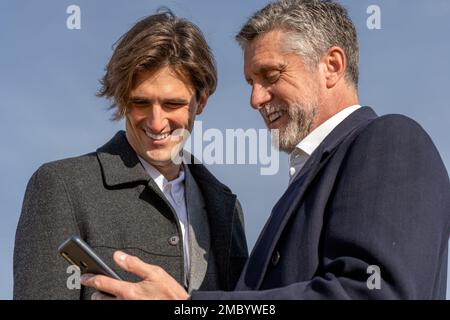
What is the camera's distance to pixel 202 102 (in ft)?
16.6

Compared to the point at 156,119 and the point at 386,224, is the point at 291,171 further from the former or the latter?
the point at 386,224

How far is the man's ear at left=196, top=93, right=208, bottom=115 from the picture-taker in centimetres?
501

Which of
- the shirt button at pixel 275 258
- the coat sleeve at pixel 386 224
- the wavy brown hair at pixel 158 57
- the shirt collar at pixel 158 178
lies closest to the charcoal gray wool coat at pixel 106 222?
the shirt collar at pixel 158 178

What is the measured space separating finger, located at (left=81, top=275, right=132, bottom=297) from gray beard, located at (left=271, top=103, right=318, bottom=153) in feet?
5.01

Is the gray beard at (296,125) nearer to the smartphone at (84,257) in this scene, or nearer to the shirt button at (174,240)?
the shirt button at (174,240)

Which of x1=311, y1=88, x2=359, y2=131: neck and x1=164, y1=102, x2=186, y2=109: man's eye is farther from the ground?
x1=164, y1=102, x2=186, y2=109: man's eye

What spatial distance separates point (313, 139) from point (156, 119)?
3.55 feet

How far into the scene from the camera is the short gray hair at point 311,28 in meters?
4.43

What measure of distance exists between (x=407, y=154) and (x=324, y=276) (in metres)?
0.60

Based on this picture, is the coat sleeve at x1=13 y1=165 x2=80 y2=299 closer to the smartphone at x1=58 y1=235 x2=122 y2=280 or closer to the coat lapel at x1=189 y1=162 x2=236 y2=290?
the smartphone at x1=58 y1=235 x2=122 y2=280

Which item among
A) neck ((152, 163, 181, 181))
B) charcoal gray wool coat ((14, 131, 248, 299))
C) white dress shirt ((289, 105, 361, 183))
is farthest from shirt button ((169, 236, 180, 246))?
white dress shirt ((289, 105, 361, 183))
